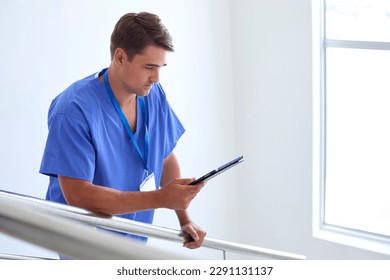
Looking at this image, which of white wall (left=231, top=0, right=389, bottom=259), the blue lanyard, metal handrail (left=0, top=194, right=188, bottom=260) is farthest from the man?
white wall (left=231, top=0, right=389, bottom=259)

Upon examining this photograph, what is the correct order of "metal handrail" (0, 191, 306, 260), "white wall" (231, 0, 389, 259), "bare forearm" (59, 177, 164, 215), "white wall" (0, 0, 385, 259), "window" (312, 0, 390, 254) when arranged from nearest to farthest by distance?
"metal handrail" (0, 191, 306, 260) < "bare forearm" (59, 177, 164, 215) < "white wall" (0, 0, 385, 259) < "window" (312, 0, 390, 254) < "white wall" (231, 0, 389, 259)

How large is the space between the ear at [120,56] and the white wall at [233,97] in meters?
1.37

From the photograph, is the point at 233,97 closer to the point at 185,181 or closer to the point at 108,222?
the point at 185,181

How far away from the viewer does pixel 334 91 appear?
4570mm

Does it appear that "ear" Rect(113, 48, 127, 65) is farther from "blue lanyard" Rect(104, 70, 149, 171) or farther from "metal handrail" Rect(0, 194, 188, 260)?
"metal handrail" Rect(0, 194, 188, 260)

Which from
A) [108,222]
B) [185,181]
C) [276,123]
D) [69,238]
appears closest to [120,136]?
[185,181]

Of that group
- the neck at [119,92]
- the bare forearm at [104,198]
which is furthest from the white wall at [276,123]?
the bare forearm at [104,198]

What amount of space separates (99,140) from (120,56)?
0.83 feet

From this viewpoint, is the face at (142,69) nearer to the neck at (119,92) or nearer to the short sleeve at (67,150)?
the neck at (119,92)

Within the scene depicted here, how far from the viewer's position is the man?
187cm

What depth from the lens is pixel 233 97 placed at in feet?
15.9

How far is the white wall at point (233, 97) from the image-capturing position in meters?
3.44

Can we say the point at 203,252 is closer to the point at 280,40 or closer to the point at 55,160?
the point at 280,40

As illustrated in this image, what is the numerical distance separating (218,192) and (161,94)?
2.63 metres
